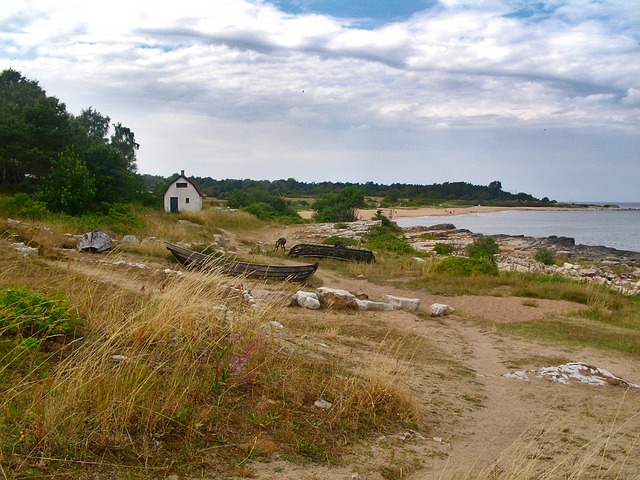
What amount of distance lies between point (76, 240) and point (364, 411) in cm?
1674

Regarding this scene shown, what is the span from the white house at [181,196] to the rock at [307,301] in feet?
103

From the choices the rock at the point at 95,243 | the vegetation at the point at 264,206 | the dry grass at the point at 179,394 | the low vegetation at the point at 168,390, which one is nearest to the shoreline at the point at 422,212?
the vegetation at the point at 264,206

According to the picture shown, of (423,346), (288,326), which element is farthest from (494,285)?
(288,326)

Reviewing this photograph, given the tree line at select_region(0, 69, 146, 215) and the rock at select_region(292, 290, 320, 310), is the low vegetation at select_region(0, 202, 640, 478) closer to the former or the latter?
the rock at select_region(292, 290, 320, 310)

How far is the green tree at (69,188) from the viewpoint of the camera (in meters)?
25.1

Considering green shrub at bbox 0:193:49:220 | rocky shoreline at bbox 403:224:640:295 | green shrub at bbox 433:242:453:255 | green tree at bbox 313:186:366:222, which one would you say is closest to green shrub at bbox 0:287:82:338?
green shrub at bbox 0:193:49:220

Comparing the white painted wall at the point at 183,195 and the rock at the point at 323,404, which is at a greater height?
the white painted wall at the point at 183,195

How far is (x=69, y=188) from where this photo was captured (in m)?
25.5

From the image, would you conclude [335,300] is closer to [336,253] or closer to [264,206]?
[336,253]

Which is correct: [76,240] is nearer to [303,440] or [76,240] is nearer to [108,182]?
[108,182]

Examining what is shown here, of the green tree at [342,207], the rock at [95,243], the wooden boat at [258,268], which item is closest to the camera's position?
the wooden boat at [258,268]

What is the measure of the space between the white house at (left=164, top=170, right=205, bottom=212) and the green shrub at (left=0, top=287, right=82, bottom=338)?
3762cm

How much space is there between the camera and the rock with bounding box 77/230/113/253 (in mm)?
17609

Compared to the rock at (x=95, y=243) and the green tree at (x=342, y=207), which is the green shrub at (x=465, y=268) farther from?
the green tree at (x=342, y=207)
